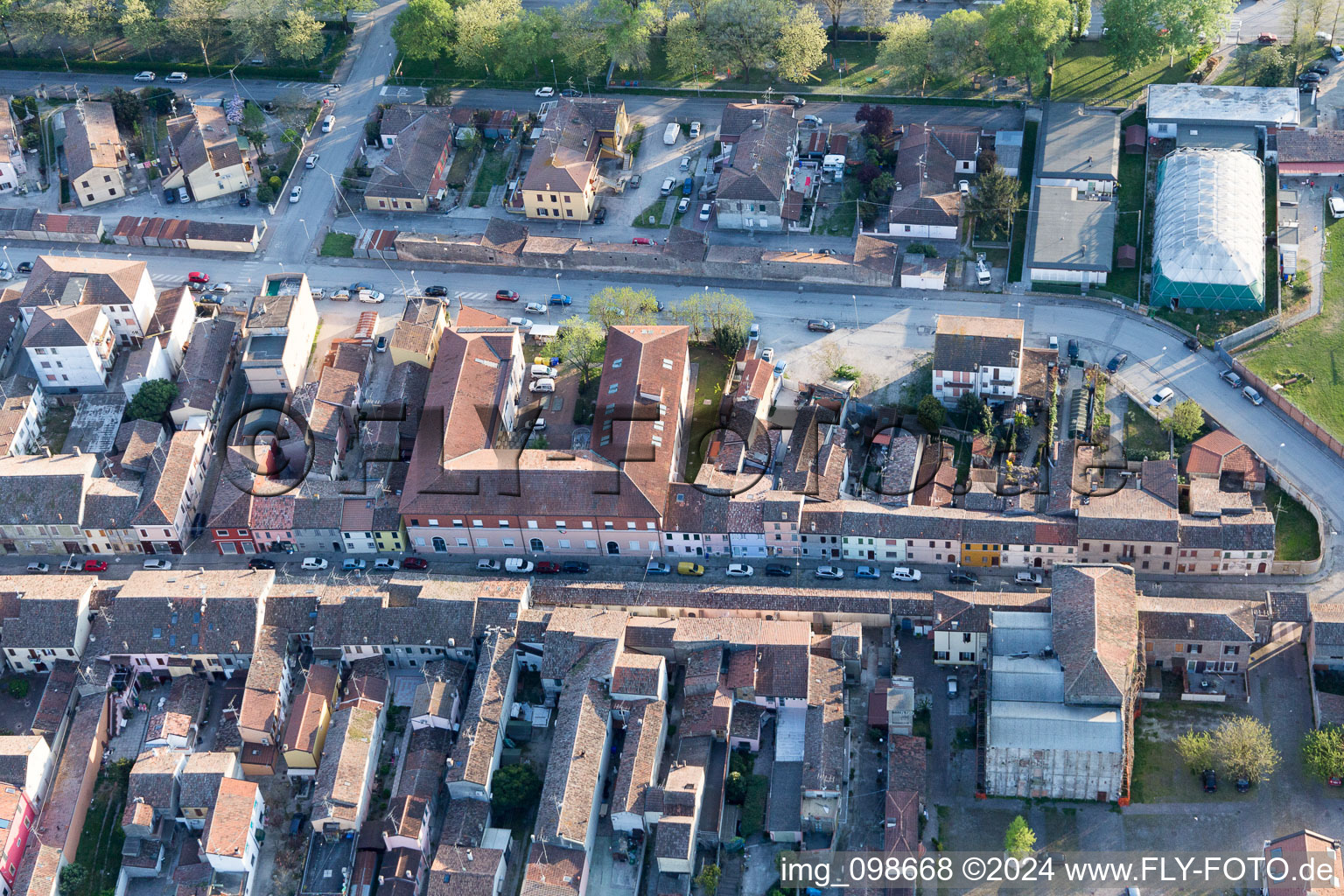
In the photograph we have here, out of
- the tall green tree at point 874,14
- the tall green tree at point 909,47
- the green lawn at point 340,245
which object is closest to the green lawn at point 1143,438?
the tall green tree at point 909,47

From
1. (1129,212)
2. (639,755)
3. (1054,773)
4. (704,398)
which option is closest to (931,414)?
(704,398)

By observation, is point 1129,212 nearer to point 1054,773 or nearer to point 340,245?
point 1054,773

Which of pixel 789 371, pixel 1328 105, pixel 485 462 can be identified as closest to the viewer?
pixel 485 462

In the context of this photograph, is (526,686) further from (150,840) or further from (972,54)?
(972,54)

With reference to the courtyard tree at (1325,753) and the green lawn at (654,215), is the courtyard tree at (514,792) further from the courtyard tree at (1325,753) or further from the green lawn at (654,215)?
the green lawn at (654,215)

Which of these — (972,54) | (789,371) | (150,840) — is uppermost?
(972,54)

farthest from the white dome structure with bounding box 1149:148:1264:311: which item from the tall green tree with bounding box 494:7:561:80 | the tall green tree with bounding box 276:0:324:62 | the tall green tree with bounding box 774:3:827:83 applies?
the tall green tree with bounding box 276:0:324:62

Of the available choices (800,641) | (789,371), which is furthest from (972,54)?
(800,641)
